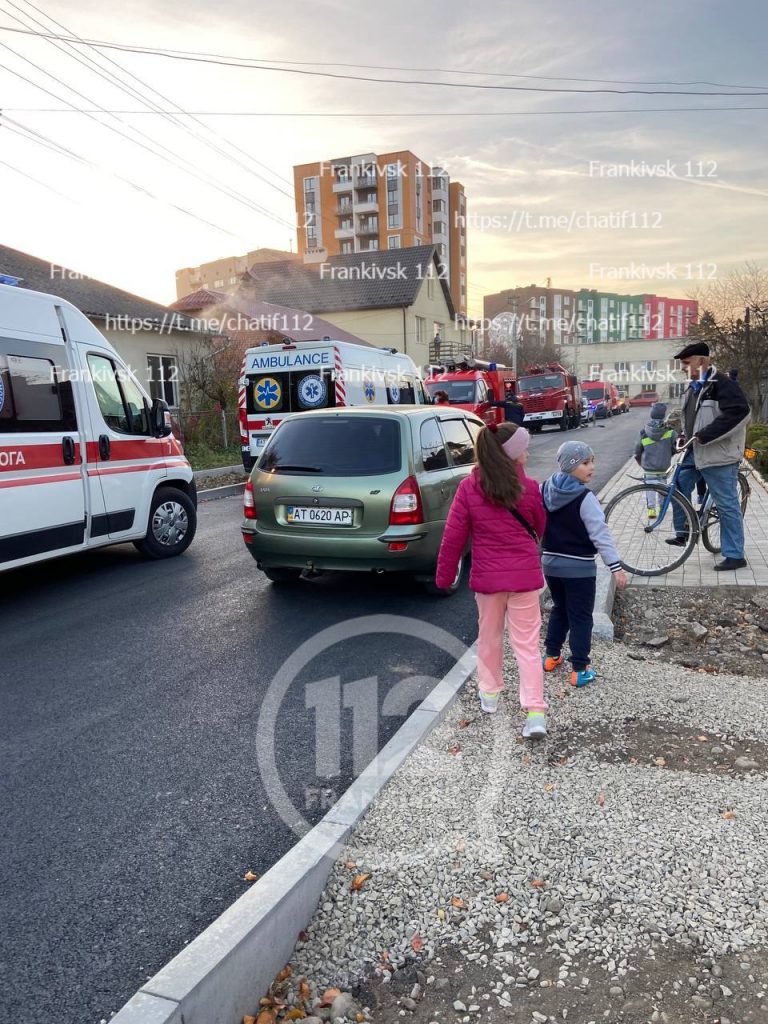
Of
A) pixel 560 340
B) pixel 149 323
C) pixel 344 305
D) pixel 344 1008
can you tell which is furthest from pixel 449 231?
pixel 344 1008

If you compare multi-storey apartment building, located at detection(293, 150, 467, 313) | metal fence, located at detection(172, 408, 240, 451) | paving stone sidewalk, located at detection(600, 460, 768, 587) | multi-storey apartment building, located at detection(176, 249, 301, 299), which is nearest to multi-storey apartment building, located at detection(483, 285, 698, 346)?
multi-storey apartment building, located at detection(293, 150, 467, 313)

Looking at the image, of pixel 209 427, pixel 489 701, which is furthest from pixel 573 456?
pixel 209 427

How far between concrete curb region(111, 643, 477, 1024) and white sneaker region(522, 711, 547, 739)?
0.98 meters

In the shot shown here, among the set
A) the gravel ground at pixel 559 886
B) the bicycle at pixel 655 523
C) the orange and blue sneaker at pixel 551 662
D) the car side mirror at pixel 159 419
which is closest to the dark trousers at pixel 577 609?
the orange and blue sneaker at pixel 551 662

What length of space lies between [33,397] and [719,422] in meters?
6.02

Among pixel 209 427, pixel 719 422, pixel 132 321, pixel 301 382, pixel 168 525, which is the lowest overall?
pixel 168 525

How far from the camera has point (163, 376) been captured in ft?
78.2

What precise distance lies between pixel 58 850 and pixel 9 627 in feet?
11.8

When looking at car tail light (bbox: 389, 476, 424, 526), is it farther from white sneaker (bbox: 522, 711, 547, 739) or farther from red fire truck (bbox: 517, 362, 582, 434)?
red fire truck (bbox: 517, 362, 582, 434)

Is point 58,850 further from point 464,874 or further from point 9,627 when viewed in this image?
point 9,627

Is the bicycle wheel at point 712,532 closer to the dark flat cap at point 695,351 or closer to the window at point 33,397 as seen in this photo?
the dark flat cap at point 695,351

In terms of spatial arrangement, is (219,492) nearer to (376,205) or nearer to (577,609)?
(577,609)

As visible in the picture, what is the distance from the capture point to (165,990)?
2.01 metres

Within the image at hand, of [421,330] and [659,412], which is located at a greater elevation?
[421,330]
